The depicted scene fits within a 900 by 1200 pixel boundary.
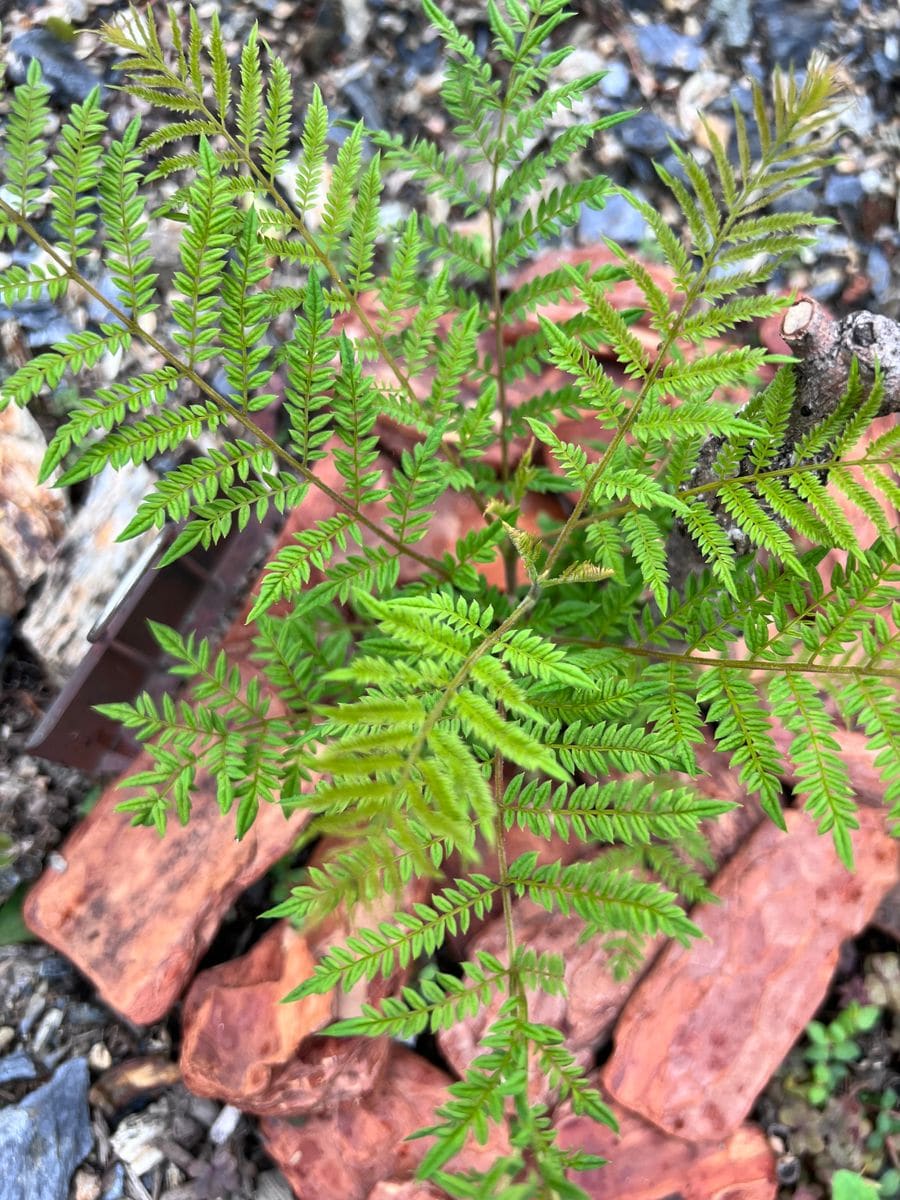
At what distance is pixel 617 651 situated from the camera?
174cm

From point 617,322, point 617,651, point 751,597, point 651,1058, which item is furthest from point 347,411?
point 651,1058

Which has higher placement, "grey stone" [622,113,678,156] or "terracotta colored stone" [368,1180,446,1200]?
"grey stone" [622,113,678,156]

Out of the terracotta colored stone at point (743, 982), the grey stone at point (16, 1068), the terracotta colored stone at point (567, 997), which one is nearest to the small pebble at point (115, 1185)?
the grey stone at point (16, 1068)

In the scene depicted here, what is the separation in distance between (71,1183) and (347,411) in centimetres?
196

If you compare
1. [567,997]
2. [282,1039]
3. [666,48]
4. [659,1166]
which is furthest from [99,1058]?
[666,48]

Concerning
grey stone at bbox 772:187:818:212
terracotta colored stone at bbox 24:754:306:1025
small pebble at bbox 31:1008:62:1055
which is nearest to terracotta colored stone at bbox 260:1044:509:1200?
terracotta colored stone at bbox 24:754:306:1025

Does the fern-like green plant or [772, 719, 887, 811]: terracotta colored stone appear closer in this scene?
the fern-like green plant

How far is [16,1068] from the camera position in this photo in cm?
219

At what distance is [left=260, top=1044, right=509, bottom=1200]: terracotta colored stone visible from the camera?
6.52 feet

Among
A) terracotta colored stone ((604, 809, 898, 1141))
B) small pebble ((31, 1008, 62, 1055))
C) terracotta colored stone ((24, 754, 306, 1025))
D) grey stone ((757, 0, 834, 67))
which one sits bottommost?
terracotta colored stone ((604, 809, 898, 1141))

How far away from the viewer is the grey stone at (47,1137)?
204cm

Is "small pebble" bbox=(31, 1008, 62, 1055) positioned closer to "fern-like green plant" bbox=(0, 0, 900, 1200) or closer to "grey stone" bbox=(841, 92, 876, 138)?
"fern-like green plant" bbox=(0, 0, 900, 1200)

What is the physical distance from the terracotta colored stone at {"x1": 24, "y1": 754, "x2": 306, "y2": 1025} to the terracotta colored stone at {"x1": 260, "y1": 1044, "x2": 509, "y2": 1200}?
0.44 m

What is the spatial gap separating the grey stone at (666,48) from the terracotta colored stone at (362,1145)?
3307mm
